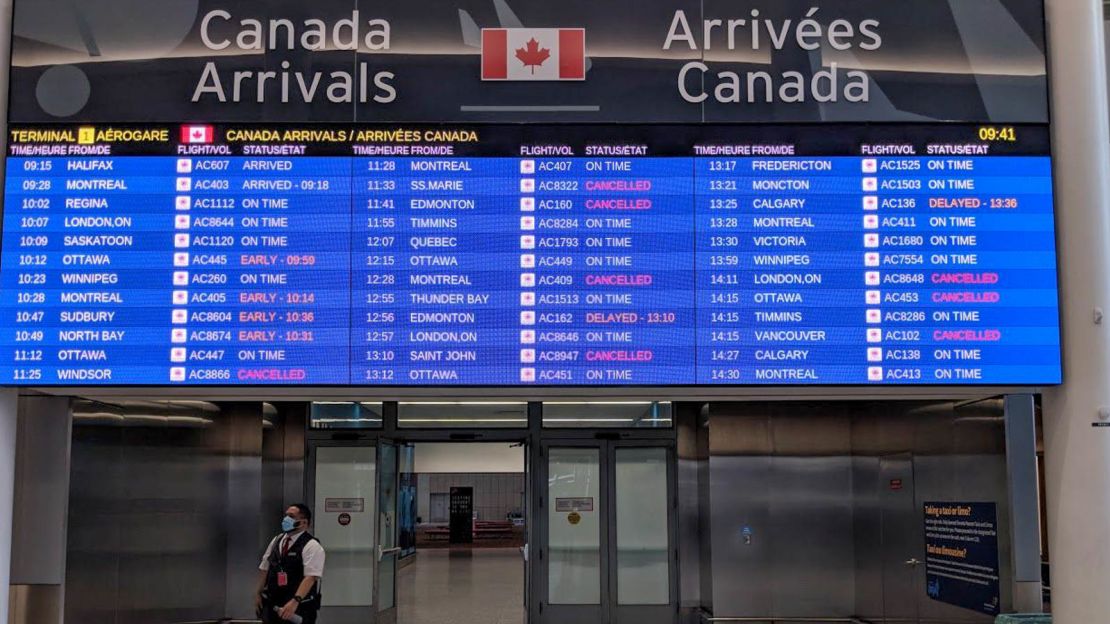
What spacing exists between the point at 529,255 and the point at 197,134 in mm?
1829

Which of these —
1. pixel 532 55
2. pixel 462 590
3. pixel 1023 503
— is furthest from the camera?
pixel 462 590

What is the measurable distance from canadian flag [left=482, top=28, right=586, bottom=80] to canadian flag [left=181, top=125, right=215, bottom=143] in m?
1.44

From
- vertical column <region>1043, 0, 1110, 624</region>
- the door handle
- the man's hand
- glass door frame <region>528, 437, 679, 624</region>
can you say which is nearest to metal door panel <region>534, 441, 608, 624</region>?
glass door frame <region>528, 437, 679, 624</region>

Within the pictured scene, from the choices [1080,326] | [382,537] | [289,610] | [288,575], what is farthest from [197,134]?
[382,537]

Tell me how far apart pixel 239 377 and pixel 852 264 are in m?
3.13

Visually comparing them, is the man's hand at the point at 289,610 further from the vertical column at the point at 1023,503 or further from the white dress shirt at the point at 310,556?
the vertical column at the point at 1023,503

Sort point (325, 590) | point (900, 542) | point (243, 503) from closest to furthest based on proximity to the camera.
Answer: point (900, 542), point (243, 503), point (325, 590)

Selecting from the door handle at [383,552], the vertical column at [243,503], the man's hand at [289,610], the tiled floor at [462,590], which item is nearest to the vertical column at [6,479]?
the man's hand at [289,610]

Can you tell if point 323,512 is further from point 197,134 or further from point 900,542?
point 197,134

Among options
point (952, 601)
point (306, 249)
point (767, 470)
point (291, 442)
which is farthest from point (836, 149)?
point (291, 442)

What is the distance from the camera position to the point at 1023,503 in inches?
Answer: 241

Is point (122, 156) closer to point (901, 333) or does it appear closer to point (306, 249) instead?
point (306, 249)

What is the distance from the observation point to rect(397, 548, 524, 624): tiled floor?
12.5 metres

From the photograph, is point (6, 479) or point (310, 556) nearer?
point (6, 479)
